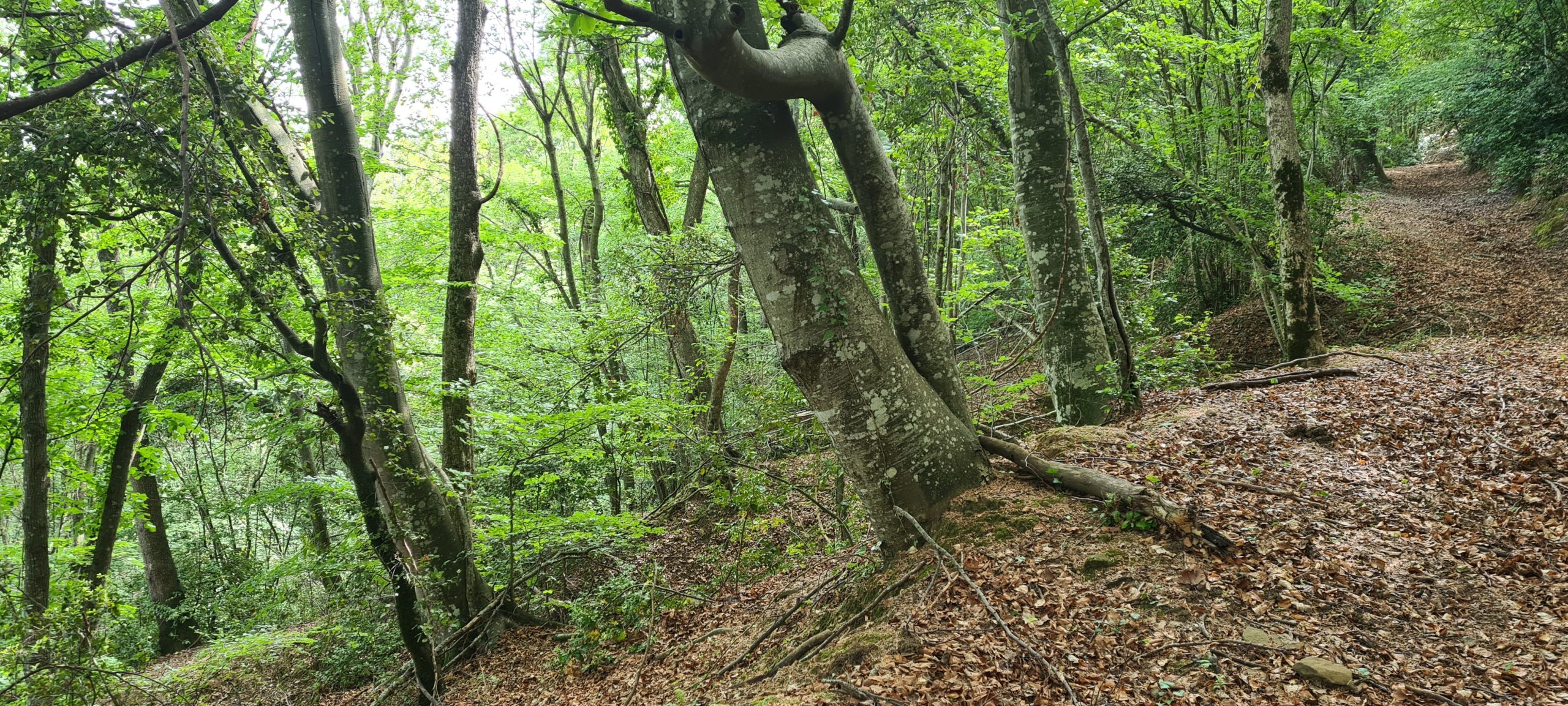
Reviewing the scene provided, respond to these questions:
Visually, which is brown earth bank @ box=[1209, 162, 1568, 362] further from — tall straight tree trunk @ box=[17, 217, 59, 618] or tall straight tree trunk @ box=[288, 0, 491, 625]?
tall straight tree trunk @ box=[17, 217, 59, 618]

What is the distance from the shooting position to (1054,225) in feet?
20.7

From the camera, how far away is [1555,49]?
13648 mm

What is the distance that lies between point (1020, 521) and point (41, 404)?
956 centimetres

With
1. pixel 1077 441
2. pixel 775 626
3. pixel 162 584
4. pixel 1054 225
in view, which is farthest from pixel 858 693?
pixel 162 584

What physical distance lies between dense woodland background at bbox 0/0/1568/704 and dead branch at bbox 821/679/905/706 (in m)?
1.16

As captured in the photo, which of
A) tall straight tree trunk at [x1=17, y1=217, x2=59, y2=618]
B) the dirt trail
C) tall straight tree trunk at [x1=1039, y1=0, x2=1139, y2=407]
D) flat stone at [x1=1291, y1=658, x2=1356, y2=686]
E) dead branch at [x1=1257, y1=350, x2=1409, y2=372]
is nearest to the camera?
flat stone at [x1=1291, y1=658, x2=1356, y2=686]

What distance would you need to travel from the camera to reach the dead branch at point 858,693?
118 inches

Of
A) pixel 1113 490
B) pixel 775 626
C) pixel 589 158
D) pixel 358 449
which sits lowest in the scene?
pixel 775 626

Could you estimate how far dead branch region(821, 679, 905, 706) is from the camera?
300 cm

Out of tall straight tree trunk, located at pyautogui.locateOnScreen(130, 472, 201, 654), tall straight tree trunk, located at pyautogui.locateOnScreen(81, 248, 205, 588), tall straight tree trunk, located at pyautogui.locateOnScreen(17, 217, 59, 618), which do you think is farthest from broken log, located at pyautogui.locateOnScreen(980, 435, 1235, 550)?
tall straight tree trunk, located at pyautogui.locateOnScreen(130, 472, 201, 654)

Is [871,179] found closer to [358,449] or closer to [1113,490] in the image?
[1113,490]

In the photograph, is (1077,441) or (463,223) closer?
(1077,441)

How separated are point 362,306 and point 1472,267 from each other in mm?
17905

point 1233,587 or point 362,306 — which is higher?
point 362,306
